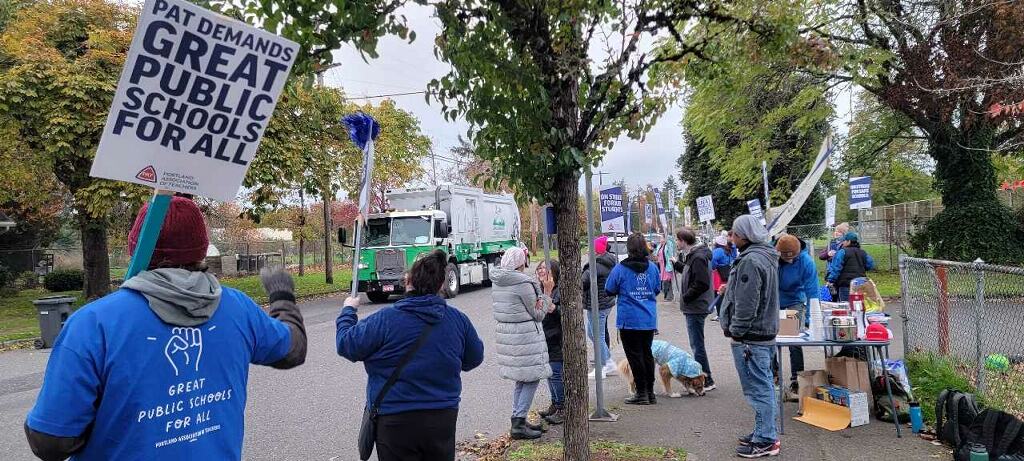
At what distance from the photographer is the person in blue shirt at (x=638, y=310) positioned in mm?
6527

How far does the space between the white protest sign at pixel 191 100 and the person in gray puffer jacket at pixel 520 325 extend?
134 inches

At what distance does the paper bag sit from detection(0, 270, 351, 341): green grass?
32.1ft

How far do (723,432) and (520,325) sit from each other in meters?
2.10

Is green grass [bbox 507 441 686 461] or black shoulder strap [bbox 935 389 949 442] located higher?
black shoulder strap [bbox 935 389 949 442]

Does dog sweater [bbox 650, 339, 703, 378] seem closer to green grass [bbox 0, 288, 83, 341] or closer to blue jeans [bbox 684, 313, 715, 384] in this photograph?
blue jeans [bbox 684, 313, 715, 384]

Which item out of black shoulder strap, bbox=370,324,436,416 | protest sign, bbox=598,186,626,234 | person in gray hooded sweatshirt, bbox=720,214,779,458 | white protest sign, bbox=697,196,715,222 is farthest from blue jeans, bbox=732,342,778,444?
white protest sign, bbox=697,196,715,222

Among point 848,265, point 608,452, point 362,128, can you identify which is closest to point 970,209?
point 848,265

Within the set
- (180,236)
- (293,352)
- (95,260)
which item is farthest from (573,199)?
(95,260)

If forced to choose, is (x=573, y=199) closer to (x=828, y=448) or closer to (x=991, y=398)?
(x=828, y=448)

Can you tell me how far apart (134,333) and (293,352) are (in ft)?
2.18

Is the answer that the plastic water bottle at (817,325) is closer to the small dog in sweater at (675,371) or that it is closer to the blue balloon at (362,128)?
the small dog in sweater at (675,371)

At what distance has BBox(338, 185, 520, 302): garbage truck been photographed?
18.3 metres

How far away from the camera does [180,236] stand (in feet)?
6.93

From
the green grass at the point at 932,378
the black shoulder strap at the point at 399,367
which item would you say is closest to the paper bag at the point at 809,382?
the green grass at the point at 932,378
